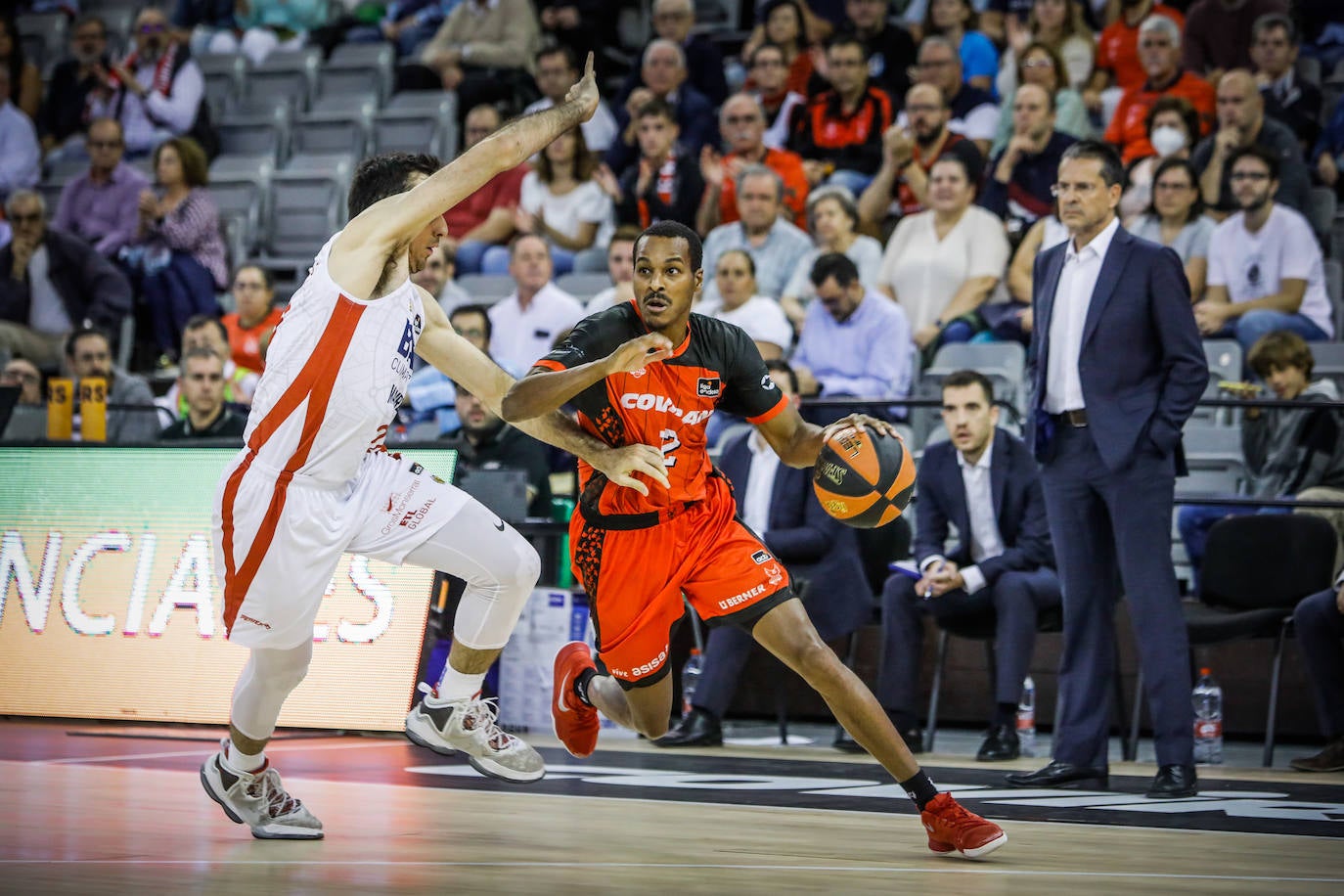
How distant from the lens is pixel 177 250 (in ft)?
36.3

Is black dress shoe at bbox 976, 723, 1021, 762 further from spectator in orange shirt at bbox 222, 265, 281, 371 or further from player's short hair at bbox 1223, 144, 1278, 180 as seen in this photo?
spectator in orange shirt at bbox 222, 265, 281, 371

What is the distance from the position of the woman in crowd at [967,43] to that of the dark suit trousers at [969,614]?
4.83 meters

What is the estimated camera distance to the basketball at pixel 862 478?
4594mm

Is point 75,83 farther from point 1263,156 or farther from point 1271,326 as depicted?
point 1271,326

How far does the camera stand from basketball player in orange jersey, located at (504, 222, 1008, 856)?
4449 mm

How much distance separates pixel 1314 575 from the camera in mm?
6812

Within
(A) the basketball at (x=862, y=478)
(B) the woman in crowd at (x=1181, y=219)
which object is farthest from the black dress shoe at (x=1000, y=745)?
(B) the woman in crowd at (x=1181, y=219)

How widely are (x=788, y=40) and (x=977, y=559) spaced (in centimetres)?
537

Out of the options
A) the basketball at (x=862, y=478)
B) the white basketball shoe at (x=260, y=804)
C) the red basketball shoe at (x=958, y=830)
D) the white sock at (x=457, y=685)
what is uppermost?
the basketball at (x=862, y=478)

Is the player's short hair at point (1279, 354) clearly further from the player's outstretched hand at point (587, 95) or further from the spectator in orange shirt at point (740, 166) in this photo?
the player's outstretched hand at point (587, 95)

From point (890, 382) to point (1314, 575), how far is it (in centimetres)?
253

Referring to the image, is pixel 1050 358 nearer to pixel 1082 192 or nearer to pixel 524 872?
pixel 1082 192

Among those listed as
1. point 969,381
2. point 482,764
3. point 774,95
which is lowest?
point 482,764

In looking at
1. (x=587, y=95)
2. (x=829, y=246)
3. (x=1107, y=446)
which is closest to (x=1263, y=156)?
(x=829, y=246)
